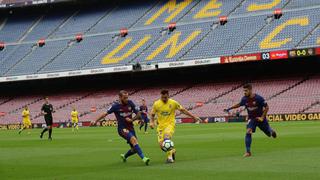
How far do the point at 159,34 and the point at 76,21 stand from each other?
45.3 ft

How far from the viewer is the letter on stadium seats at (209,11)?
63.8 meters

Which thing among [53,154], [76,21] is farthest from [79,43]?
[53,154]

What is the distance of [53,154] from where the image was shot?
23.2 meters

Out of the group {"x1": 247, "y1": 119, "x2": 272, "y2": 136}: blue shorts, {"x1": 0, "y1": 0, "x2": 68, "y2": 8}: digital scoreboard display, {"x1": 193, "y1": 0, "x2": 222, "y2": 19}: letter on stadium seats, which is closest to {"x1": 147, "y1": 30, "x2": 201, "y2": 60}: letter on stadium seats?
{"x1": 193, "y1": 0, "x2": 222, "y2": 19}: letter on stadium seats

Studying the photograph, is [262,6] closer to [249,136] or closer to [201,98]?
[201,98]

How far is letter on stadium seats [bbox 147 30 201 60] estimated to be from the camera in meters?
61.6

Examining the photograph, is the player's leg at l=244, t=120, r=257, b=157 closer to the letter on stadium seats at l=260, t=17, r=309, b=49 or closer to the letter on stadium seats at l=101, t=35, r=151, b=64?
the letter on stadium seats at l=260, t=17, r=309, b=49

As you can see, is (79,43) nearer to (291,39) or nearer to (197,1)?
(197,1)

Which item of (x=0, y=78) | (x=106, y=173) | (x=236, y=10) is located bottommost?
(x=106, y=173)

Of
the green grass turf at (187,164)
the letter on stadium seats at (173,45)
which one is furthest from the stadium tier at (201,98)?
the green grass turf at (187,164)

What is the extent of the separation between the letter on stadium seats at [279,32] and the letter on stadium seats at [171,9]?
13450mm

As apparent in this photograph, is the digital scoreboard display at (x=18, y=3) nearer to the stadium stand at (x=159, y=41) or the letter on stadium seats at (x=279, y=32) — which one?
the stadium stand at (x=159, y=41)

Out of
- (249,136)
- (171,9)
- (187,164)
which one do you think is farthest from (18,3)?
(187,164)

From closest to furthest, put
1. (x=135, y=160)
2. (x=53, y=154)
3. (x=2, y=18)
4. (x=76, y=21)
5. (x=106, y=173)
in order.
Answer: (x=106, y=173) → (x=135, y=160) → (x=53, y=154) → (x=76, y=21) → (x=2, y=18)
